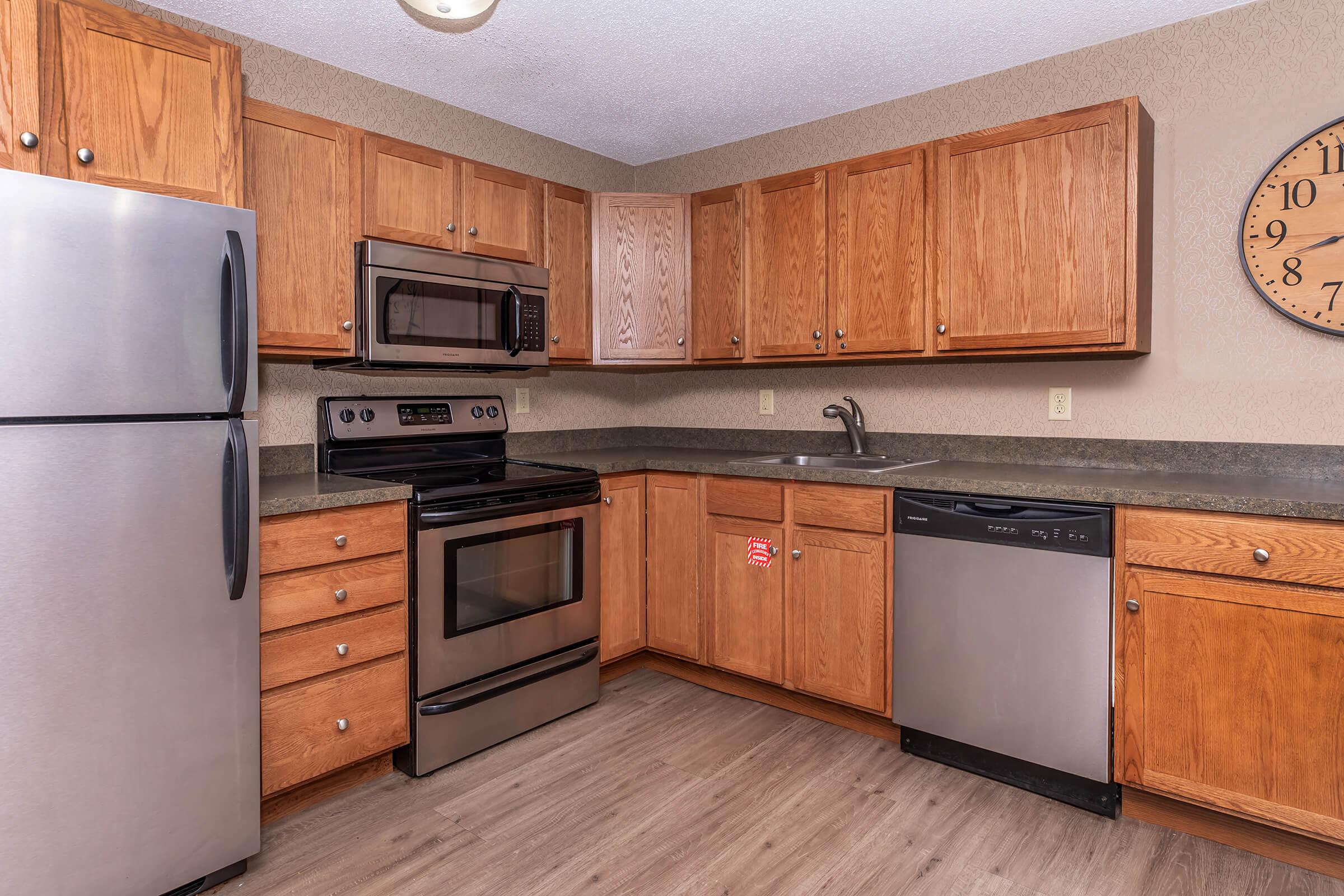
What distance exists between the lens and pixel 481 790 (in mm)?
2287

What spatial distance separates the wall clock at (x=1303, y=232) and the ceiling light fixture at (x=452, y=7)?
229cm

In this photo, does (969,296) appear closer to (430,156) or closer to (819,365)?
(819,365)

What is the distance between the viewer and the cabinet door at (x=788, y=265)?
291 centimetres

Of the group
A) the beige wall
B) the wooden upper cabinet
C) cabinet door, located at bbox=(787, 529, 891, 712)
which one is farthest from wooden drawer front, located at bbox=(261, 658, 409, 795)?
the wooden upper cabinet

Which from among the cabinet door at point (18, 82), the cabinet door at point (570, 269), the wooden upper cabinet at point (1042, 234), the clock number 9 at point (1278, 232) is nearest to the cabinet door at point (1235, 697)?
the wooden upper cabinet at point (1042, 234)

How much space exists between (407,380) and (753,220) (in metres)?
1.52

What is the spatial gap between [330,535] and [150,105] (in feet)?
3.85

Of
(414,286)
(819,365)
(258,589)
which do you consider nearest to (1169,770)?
(819,365)

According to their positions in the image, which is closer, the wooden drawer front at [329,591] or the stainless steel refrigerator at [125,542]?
the stainless steel refrigerator at [125,542]

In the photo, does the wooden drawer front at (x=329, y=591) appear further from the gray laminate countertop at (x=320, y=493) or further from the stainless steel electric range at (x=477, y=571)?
the gray laminate countertop at (x=320, y=493)

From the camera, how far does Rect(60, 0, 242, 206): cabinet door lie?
180cm

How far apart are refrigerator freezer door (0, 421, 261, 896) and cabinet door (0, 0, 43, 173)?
0.67m

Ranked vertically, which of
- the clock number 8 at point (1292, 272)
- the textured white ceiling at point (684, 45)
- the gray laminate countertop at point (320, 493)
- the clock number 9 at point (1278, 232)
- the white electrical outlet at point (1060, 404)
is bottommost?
the gray laminate countertop at point (320, 493)

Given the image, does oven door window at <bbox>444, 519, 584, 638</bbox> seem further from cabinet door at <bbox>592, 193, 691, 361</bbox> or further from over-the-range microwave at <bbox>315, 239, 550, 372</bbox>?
cabinet door at <bbox>592, 193, 691, 361</bbox>
